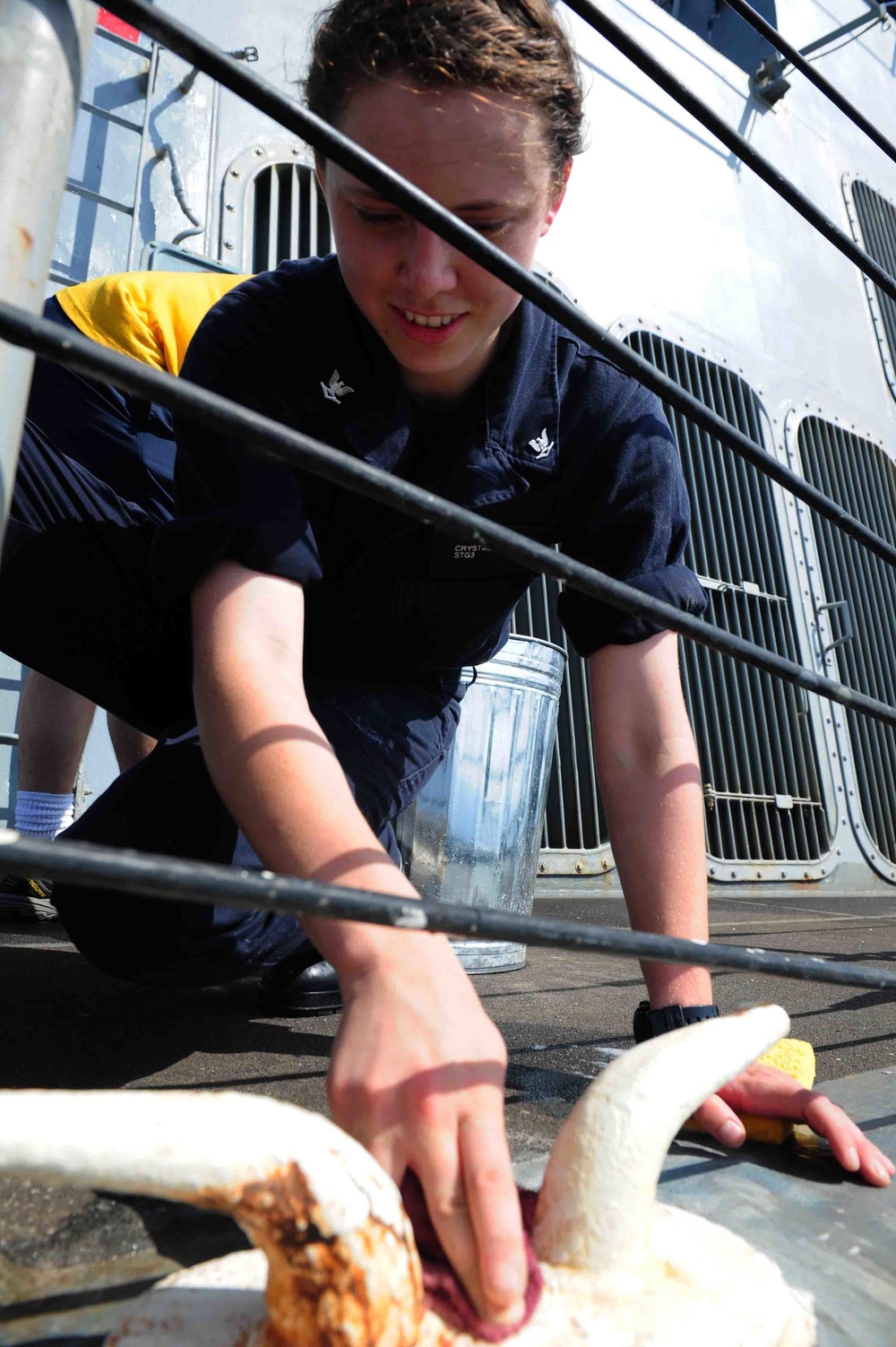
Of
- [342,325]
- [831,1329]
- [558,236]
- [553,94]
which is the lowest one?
[831,1329]

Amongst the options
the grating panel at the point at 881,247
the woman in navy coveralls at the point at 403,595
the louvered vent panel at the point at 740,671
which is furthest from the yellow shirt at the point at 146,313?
the grating panel at the point at 881,247

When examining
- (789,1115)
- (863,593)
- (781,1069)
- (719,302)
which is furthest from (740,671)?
(789,1115)

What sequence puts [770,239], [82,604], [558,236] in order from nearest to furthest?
1. [82,604]
2. [558,236]
3. [770,239]

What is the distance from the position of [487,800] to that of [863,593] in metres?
2.62

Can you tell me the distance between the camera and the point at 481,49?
867mm

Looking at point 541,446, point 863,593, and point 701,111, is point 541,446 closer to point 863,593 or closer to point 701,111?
point 701,111

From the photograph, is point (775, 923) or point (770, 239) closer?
point (775, 923)

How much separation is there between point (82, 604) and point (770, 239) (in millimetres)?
3710

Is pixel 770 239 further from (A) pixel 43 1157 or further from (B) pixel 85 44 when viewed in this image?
(A) pixel 43 1157

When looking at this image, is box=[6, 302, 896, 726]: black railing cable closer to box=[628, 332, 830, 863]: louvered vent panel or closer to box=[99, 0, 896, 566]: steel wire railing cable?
box=[99, 0, 896, 566]: steel wire railing cable

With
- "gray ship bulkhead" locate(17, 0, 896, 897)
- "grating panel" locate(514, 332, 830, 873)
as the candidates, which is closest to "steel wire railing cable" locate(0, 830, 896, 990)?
"gray ship bulkhead" locate(17, 0, 896, 897)

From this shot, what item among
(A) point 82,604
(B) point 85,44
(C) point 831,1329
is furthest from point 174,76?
(C) point 831,1329

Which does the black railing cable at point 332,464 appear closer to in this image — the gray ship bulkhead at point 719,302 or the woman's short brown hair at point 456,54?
the woman's short brown hair at point 456,54

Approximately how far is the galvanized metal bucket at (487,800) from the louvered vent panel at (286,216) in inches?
61.6
